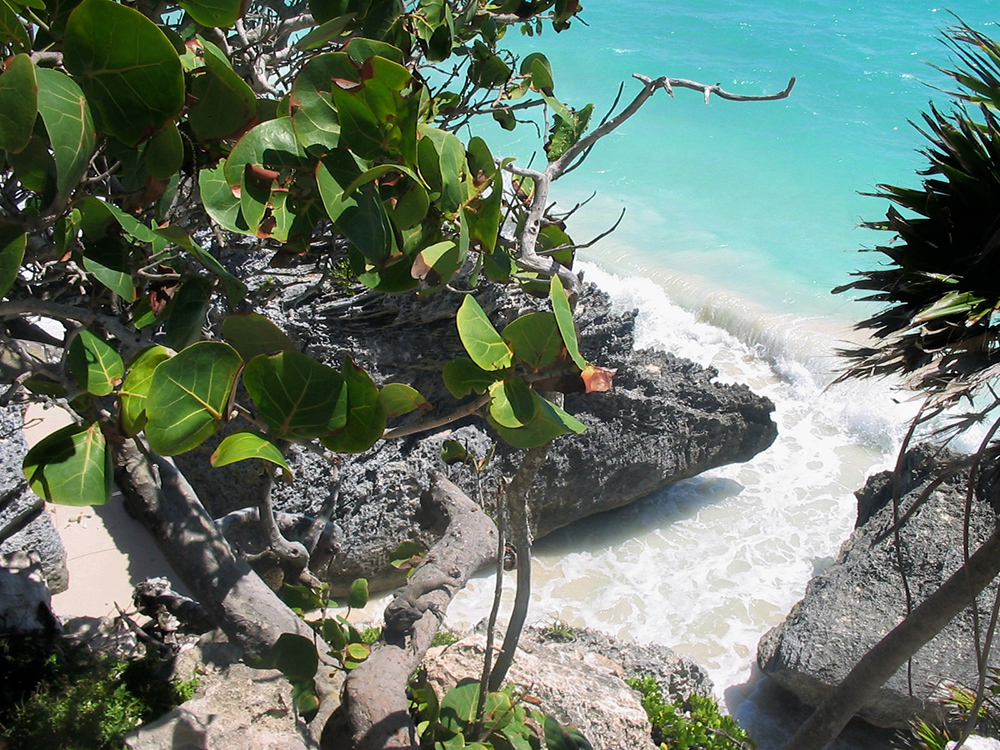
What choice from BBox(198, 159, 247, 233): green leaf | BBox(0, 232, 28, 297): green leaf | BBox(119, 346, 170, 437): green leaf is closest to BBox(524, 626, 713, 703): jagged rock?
BBox(119, 346, 170, 437): green leaf

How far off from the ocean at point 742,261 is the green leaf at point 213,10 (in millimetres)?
2303

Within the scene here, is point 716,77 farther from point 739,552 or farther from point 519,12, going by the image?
point 519,12

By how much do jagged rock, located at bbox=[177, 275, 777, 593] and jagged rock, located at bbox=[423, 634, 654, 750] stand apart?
1010 millimetres

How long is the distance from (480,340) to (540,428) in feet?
0.67

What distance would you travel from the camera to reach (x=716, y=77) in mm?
22812

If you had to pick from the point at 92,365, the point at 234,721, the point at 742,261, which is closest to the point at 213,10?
the point at 92,365

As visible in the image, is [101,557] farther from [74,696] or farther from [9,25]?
[9,25]

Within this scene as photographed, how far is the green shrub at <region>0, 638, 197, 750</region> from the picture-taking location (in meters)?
2.91

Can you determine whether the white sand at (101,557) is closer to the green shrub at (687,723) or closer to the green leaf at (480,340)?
the green shrub at (687,723)

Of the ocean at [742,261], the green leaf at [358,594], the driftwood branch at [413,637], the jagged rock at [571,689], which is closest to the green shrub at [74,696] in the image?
the green leaf at [358,594]

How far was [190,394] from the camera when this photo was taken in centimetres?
121

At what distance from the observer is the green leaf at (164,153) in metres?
1.36

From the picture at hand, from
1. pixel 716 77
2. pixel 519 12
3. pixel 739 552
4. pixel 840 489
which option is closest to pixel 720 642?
pixel 739 552

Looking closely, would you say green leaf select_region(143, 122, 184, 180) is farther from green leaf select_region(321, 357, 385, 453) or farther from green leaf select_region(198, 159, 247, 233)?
green leaf select_region(321, 357, 385, 453)
